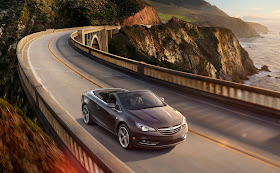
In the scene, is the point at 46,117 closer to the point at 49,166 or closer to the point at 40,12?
the point at 49,166

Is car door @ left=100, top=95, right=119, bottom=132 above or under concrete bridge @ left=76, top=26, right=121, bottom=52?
above

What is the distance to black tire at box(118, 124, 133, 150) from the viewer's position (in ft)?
28.3

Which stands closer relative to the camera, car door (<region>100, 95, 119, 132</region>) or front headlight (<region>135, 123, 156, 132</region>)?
front headlight (<region>135, 123, 156, 132</region>)

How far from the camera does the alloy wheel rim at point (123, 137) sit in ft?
28.7

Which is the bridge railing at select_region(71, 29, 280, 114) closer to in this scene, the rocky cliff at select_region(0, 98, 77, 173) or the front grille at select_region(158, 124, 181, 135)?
the front grille at select_region(158, 124, 181, 135)

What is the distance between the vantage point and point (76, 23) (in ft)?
322

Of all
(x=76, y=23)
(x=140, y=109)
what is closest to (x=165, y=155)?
(x=140, y=109)

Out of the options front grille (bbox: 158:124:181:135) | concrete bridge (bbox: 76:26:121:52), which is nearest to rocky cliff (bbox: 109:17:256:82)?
concrete bridge (bbox: 76:26:121:52)

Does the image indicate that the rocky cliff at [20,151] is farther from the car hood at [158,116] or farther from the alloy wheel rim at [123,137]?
the car hood at [158,116]

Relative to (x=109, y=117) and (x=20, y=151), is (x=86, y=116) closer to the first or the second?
(x=109, y=117)

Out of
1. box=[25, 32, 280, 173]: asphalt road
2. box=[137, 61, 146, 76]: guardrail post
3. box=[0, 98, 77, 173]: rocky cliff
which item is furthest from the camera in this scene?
box=[137, 61, 146, 76]: guardrail post

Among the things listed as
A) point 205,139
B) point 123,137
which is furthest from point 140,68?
point 123,137

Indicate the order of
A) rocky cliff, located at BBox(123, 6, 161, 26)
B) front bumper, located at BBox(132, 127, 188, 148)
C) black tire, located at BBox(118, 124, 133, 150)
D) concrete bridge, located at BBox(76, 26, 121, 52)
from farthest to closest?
rocky cliff, located at BBox(123, 6, 161, 26), concrete bridge, located at BBox(76, 26, 121, 52), black tire, located at BBox(118, 124, 133, 150), front bumper, located at BBox(132, 127, 188, 148)

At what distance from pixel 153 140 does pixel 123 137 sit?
3.30ft
